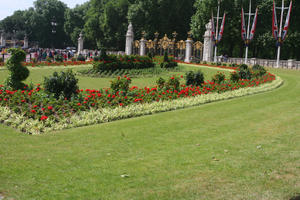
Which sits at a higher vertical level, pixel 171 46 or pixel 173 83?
pixel 171 46

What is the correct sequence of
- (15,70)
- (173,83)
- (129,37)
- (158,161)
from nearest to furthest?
(158,161) < (15,70) < (173,83) < (129,37)

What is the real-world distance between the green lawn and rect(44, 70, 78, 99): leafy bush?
11.1 feet

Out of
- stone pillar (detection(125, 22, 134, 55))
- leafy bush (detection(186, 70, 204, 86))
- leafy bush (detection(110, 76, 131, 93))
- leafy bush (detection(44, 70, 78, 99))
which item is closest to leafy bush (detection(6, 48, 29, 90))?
leafy bush (detection(44, 70, 78, 99))

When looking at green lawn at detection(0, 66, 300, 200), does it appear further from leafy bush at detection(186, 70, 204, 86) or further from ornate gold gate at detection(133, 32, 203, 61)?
ornate gold gate at detection(133, 32, 203, 61)

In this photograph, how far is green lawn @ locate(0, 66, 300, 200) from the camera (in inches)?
177

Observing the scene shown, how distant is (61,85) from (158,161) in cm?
694

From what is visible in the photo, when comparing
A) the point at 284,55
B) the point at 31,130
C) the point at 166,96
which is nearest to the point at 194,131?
the point at 31,130

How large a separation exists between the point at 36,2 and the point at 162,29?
48.8 m

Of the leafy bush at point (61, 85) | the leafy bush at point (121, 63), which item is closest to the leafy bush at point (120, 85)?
the leafy bush at point (61, 85)

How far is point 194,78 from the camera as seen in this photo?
16.5 metres

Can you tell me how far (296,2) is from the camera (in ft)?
131

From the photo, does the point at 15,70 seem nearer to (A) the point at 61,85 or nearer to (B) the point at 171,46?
(A) the point at 61,85

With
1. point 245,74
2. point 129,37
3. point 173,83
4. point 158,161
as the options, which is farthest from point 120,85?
point 129,37

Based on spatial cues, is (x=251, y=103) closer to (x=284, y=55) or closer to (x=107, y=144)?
(x=107, y=144)
